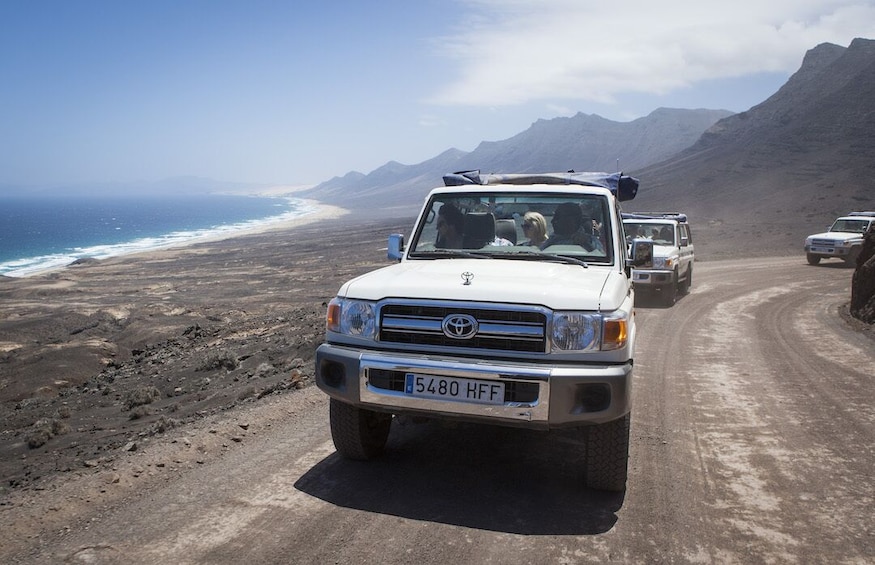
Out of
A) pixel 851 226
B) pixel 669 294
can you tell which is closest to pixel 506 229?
pixel 669 294

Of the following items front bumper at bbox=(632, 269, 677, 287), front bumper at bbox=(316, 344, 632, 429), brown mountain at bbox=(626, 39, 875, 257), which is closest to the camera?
front bumper at bbox=(316, 344, 632, 429)

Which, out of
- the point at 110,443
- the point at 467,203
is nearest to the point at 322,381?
the point at 467,203

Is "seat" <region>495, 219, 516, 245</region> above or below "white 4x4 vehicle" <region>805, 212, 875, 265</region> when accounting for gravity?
above

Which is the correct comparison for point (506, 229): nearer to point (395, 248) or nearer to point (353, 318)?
point (395, 248)

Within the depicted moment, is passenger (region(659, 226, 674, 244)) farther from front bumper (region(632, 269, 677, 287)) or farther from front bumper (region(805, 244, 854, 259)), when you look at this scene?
front bumper (region(805, 244, 854, 259))

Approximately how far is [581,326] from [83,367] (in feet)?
42.9

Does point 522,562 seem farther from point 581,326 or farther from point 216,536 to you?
point 216,536

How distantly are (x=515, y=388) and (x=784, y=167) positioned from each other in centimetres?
8044

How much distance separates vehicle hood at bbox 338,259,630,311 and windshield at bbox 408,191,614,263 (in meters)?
0.28

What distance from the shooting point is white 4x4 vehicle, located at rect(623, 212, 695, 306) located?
15.0m


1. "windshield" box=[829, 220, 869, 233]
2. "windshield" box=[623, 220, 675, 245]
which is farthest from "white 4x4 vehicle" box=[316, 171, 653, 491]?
"windshield" box=[829, 220, 869, 233]

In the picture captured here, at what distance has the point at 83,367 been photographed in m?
14.2

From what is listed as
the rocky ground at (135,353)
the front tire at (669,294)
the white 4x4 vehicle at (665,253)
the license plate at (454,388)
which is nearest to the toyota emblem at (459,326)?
the license plate at (454,388)

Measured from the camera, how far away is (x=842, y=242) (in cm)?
2395
